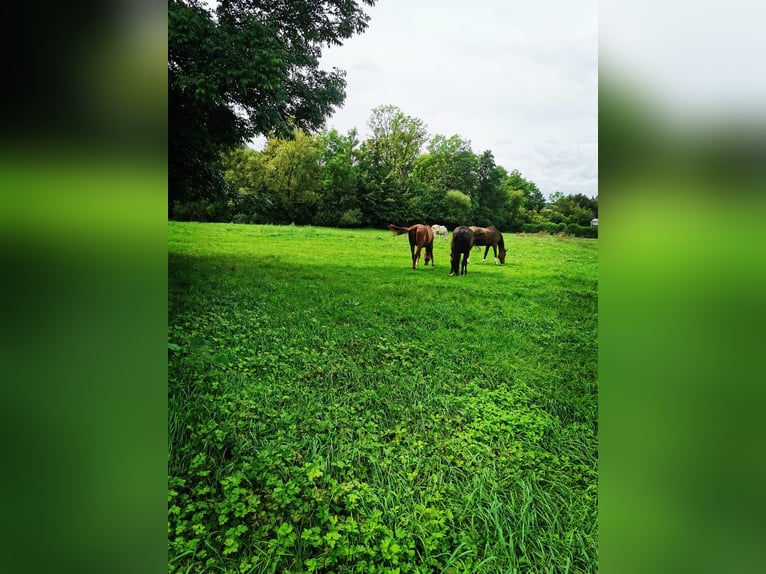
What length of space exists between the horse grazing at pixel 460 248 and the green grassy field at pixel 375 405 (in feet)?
0.22

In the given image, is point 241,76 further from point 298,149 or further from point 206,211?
point 206,211

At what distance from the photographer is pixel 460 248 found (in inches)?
130

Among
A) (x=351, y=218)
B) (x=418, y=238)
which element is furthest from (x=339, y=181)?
(x=418, y=238)

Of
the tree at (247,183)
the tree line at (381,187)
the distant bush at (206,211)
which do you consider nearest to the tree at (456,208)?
the tree line at (381,187)

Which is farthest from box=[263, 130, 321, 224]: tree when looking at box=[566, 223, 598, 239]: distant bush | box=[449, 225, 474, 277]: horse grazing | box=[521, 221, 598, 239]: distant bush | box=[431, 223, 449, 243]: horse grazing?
box=[566, 223, 598, 239]: distant bush

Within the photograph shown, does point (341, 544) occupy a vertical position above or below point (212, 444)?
below

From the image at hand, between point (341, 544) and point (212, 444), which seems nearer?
point (341, 544)

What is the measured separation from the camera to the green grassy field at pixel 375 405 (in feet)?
6.45
